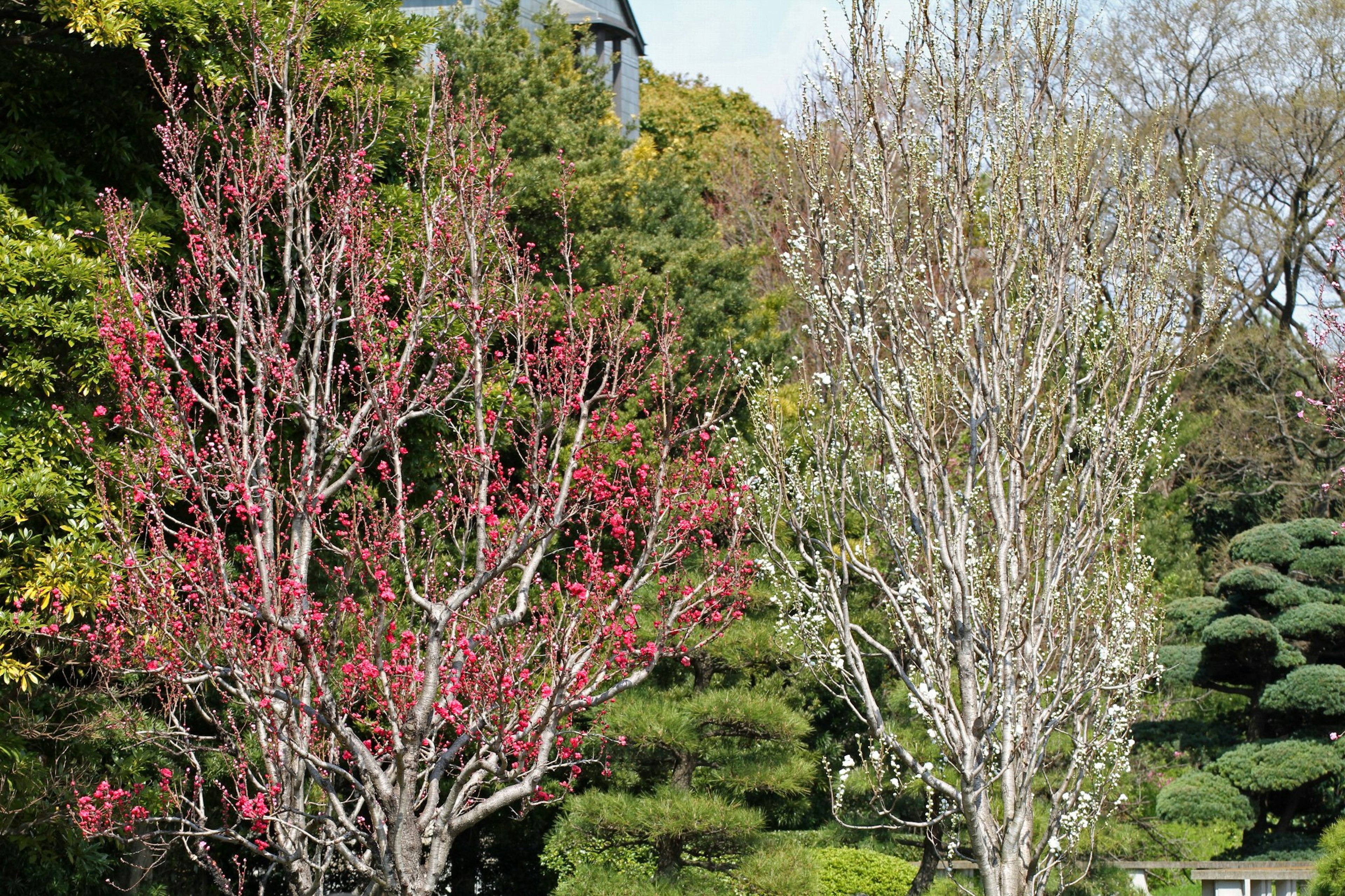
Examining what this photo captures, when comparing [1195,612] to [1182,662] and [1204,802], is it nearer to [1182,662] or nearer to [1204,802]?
[1182,662]

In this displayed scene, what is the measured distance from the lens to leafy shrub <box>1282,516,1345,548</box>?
42.1ft

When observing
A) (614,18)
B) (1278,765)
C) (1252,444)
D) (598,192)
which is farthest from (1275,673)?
(614,18)

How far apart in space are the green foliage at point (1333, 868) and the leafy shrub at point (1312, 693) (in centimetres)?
260

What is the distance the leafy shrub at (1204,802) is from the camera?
11.7 metres

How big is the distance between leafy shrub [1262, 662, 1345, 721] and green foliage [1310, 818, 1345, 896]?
260 cm

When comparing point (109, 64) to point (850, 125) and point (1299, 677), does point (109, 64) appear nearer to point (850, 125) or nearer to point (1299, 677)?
point (850, 125)

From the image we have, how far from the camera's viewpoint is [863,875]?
41.1ft

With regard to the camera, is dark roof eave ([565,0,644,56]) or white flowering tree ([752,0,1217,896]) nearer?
white flowering tree ([752,0,1217,896])

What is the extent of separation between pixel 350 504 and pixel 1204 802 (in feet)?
29.1

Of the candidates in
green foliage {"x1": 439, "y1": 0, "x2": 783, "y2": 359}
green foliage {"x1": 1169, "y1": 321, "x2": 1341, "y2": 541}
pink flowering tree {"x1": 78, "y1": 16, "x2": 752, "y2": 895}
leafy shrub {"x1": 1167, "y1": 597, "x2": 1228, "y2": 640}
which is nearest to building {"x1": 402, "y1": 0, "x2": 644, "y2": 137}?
green foliage {"x1": 439, "y1": 0, "x2": 783, "y2": 359}

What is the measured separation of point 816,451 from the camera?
7559mm

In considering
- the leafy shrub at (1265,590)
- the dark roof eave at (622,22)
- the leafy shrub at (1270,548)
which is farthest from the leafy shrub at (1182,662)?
the dark roof eave at (622,22)

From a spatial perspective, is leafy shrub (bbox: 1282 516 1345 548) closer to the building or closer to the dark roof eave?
the building

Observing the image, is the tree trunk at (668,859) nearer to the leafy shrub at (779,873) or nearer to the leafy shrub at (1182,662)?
the leafy shrub at (779,873)
